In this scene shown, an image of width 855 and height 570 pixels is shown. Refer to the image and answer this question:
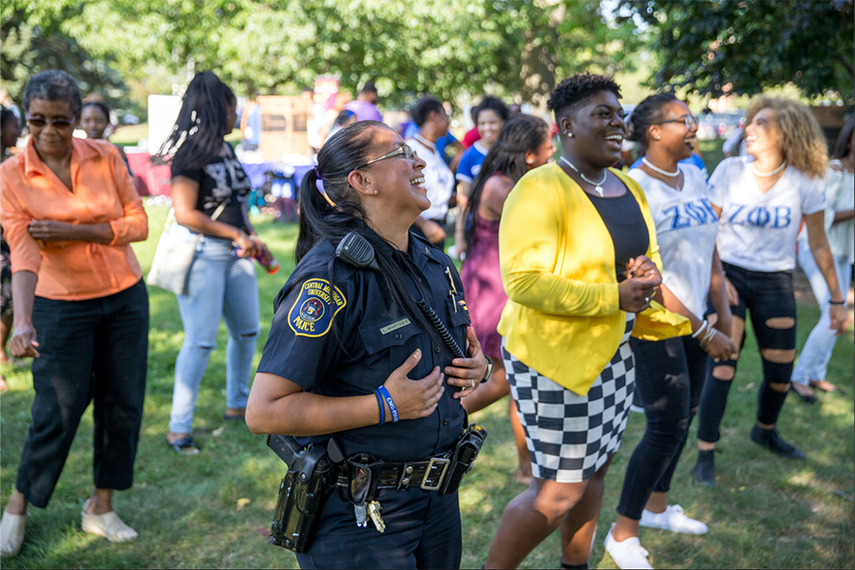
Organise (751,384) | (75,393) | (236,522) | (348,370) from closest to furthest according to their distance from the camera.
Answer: (348,370) < (75,393) < (236,522) < (751,384)

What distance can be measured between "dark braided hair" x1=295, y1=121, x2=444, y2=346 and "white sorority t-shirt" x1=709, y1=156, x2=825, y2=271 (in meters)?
3.09

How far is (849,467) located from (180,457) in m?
4.33

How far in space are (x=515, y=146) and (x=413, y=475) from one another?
2.71 m

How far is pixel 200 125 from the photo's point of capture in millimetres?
4703

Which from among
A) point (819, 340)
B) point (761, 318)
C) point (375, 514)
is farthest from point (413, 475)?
point (819, 340)

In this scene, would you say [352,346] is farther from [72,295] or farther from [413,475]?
[72,295]

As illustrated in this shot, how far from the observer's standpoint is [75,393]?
11.8ft

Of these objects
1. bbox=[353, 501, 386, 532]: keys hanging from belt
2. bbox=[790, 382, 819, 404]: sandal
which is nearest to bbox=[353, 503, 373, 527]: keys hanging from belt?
bbox=[353, 501, 386, 532]: keys hanging from belt

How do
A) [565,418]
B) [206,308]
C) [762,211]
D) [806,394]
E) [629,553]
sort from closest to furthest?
1. [565,418]
2. [629,553]
3. [762,211]
4. [206,308]
5. [806,394]

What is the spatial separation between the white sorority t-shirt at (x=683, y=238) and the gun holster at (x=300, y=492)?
84.8 inches

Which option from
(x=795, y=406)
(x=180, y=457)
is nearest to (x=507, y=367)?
(x=180, y=457)

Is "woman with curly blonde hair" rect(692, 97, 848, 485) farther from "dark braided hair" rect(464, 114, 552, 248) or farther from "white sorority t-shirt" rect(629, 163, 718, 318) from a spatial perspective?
"dark braided hair" rect(464, 114, 552, 248)

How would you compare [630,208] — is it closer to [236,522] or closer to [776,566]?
[776,566]

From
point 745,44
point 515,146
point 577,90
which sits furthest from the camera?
point 745,44
